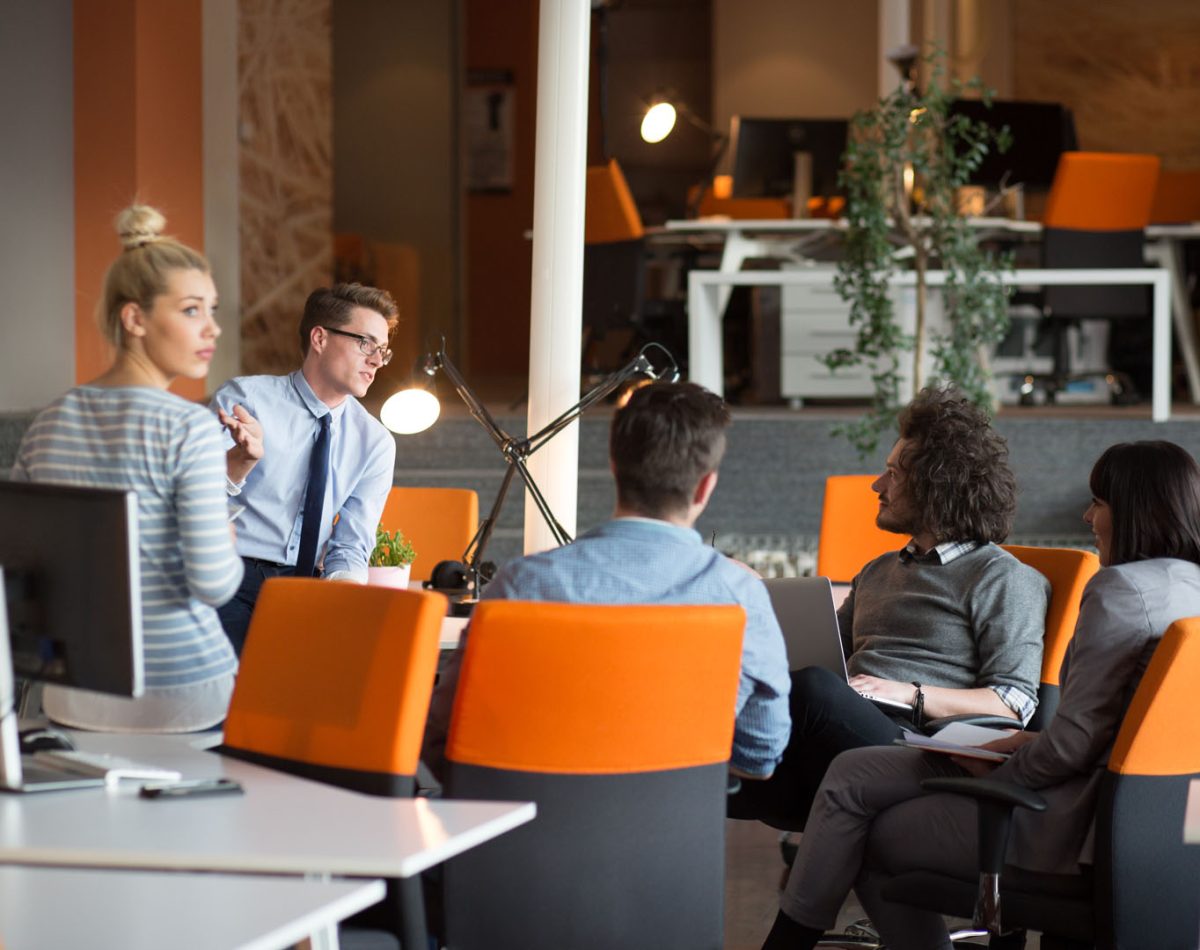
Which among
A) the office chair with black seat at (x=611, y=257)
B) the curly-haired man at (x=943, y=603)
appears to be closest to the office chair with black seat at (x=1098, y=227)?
the office chair with black seat at (x=611, y=257)

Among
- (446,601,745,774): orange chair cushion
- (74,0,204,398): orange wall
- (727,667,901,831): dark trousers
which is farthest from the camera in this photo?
(74,0,204,398): orange wall

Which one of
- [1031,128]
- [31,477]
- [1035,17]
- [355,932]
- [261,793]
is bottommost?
[355,932]

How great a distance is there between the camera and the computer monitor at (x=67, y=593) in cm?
196

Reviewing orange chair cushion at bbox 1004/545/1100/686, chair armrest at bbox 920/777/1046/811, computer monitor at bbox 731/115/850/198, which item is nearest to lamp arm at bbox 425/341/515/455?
orange chair cushion at bbox 1004/545/1100/686

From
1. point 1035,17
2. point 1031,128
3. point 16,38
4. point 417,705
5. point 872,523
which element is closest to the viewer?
point 417,705

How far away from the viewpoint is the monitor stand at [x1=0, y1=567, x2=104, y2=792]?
1.94 metres

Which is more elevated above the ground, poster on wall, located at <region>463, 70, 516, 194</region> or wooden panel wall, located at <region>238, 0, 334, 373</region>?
poster on wall, located at <region>463, 70, 516, 194</region>

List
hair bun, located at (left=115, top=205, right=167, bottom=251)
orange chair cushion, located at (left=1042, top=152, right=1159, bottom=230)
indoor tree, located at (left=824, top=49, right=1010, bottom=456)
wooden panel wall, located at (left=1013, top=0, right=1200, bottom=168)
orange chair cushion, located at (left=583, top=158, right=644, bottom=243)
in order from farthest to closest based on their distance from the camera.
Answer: wooden panel wall, located at (left=1013, top=0, right=1200, bottom=168), orange chair cushion, located at (left=583, top=158, right=644, bottom=243), orange chair cushion, located at (left=1042, top=152, right=1159, bottom=230), indoor tree, located at (left=824, top=49, right=1010, bottom=456), hair bun, located at (left=115, top=205, right=167, bottom=251)

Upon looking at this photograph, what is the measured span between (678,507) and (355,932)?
776mm

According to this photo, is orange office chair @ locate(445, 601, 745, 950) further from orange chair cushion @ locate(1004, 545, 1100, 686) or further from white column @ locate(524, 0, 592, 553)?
white column @ locate(524, 0, 592, 553)

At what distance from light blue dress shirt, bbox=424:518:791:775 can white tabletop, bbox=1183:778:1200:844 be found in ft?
2.03

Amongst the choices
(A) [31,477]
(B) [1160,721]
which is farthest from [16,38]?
(B) [1160,721]

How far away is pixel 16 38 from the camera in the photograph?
680 cm

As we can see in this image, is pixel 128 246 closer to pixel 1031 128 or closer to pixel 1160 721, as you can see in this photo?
pixel 1160 721
